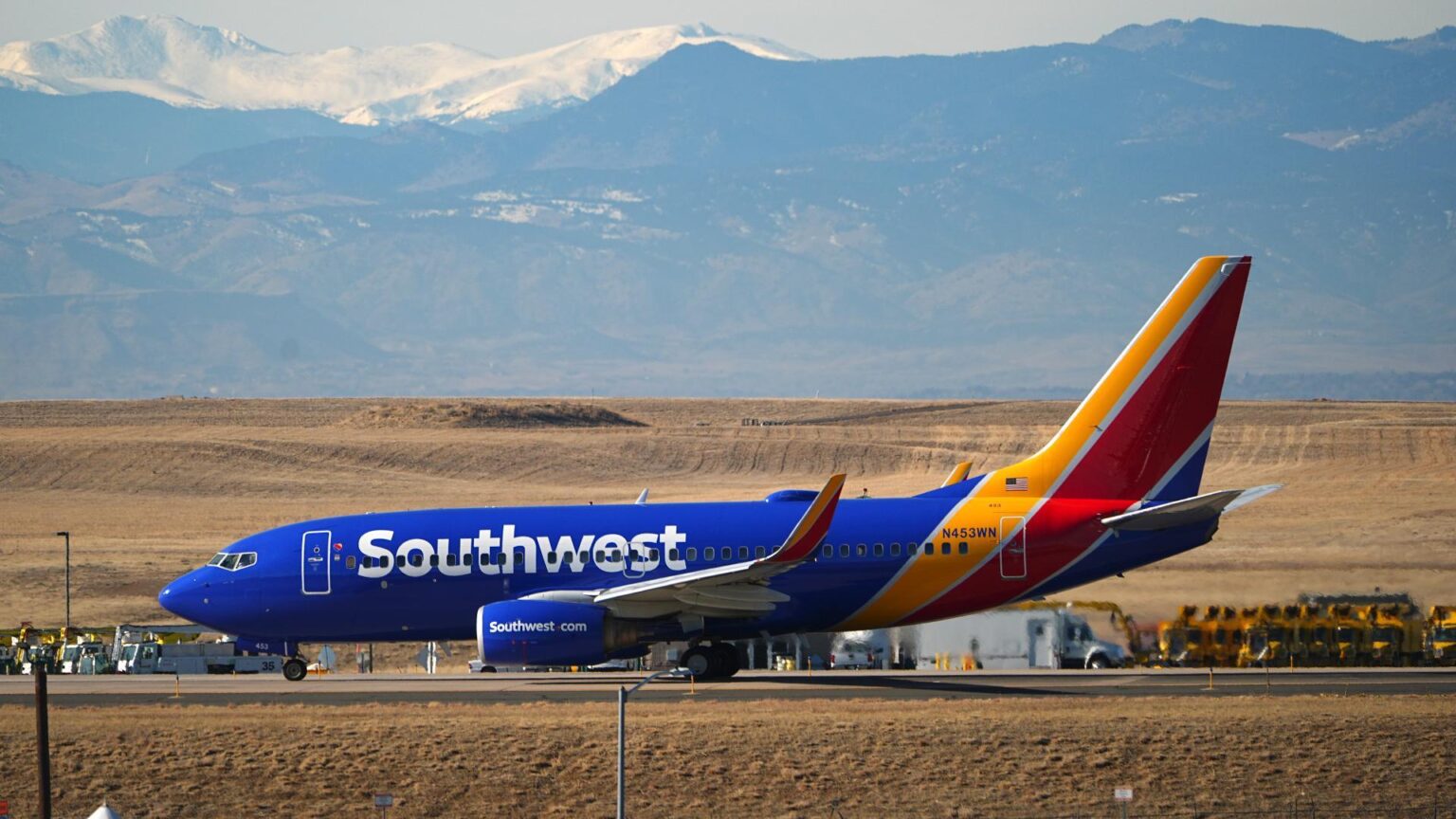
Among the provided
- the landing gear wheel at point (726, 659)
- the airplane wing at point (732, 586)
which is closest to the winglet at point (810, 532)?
the airplane wing at point (732, 586)

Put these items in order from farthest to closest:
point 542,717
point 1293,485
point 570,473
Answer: point 570,473 → point 1293,485 → point 542,717

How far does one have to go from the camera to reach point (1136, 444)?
130 feet

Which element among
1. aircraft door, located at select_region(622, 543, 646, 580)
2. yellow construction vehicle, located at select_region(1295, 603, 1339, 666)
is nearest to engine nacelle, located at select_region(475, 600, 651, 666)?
aircraft door, located at select_region(622, 543, 646, 580)

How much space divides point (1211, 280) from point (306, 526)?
63.2 ft

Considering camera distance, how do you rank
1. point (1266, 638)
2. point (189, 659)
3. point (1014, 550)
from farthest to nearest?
point (189, 659) < point (1266, 638) < point (1014, 550)

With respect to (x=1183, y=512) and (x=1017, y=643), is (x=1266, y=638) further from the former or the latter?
(x=1183, y=512)

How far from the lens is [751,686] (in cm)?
4009

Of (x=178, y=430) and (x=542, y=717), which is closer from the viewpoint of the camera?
(x=542, y=717)

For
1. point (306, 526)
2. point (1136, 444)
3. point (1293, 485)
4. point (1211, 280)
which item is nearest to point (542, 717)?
point (306, 526)

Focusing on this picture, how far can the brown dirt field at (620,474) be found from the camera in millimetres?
58969

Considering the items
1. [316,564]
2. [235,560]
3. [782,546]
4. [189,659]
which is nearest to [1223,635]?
[782,546]

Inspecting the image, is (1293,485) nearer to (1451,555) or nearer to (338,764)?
(1451,555)

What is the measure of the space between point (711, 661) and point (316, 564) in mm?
8336

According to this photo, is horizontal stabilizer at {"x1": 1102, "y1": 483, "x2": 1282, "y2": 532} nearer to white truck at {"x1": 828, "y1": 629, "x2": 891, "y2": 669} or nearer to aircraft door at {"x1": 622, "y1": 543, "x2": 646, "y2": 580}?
white truck at {"x1": 828, "y1": 629, "x2": 891, "y2": 669}
